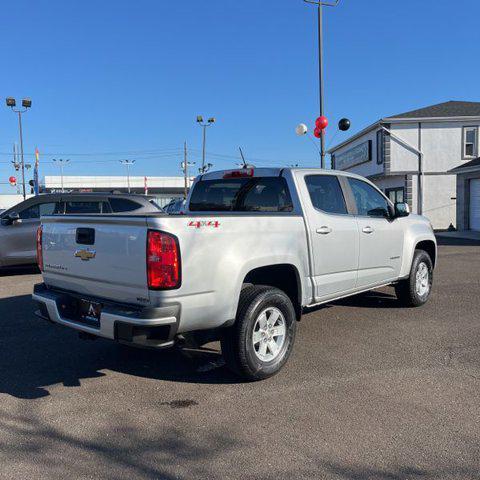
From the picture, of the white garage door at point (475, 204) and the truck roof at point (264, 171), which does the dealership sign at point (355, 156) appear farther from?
the truck roof at point (264, 171)

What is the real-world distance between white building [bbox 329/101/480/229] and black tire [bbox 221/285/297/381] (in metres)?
22.5

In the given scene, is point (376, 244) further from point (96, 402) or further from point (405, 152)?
point (405, 152)

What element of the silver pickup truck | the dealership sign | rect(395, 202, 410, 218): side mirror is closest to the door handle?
the silver pickup truck

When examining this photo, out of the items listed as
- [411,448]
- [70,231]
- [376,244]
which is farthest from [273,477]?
[376,244]

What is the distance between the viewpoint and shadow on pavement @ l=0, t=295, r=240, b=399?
4434mm

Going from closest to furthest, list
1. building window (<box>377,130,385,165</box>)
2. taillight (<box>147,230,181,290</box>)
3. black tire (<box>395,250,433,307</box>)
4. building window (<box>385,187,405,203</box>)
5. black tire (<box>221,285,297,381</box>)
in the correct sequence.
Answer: taillight (<box>147,230,181,290</box>) → black tire (<box>221,285,297,381</box>) → black tire (<box>395,250,433,307</box>) → building window (<box>377,130,385,165</box>) → building window (<box>385,187,405,203</box>)

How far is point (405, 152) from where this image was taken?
82.8 ft

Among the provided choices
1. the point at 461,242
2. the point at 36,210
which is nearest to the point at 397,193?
the point at 461,242

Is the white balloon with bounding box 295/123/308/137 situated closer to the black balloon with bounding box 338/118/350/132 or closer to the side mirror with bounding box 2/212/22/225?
the black balloon with bounding box 338/118/350/132

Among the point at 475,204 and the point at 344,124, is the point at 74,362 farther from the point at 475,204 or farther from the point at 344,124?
the point at 475,204

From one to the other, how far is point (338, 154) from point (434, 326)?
3112 centimetres

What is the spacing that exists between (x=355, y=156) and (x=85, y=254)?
28737 millimetres

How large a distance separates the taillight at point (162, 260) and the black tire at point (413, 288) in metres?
4.29

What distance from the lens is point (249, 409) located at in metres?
3.81
